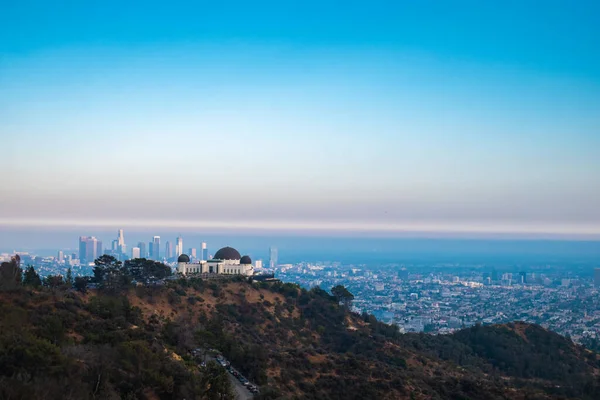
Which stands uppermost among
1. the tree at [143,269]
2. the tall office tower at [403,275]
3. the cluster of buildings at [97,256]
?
the tree at [143,269]

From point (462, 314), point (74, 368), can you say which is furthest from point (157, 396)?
point (462, 314)

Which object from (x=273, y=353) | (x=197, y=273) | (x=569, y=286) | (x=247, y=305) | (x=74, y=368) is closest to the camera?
(x=74, y=368)

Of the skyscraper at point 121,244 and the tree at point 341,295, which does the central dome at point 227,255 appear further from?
the skyscraper at point 121,244

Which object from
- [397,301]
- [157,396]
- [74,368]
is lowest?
[397,301]

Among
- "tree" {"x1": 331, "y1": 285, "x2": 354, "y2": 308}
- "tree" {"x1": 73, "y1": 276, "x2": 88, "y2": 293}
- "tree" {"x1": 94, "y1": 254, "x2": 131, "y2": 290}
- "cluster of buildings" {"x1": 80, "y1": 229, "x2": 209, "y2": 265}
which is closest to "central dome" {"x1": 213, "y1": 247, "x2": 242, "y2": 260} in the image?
"tree" {"x1": 331, "y1": 285, "x2": 354, "y2": 308}

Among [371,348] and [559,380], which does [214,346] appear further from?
[559,380]

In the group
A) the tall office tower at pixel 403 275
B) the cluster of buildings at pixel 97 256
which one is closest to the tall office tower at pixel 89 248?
the cluster of buildings at pixel 97 256

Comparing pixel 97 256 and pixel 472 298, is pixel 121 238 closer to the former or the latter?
pixel 97 256

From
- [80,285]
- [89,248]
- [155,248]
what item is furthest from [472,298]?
[89,248]
